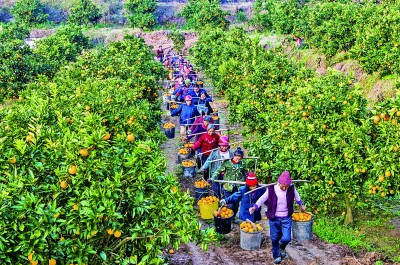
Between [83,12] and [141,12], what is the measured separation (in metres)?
8.13

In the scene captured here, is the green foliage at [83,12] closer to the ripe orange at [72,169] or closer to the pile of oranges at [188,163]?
the pile of oranges at [188,163]

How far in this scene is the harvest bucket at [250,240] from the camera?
9023 mm

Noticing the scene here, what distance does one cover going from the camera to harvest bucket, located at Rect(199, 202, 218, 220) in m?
10.5

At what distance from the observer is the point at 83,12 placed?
60.8m

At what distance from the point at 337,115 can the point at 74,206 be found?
6118mm

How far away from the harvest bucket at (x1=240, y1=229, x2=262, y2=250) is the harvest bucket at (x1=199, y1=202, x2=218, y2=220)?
1.49 meters

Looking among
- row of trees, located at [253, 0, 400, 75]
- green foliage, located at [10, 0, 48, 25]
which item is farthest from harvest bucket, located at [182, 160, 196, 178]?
green foliage, located at [10, 0, 48, 25]

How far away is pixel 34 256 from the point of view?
4.64 meters

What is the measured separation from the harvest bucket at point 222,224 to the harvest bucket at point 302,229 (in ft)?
4.67

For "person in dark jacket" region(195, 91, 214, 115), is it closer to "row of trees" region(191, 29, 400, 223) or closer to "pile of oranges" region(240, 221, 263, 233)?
"row of trees" region(191, 29, 400, 223)

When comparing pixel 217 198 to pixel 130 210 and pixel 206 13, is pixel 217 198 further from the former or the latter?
pixel 206 13

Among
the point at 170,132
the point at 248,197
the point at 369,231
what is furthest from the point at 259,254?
the point at 170,132

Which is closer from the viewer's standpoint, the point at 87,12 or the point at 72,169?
the point at 72,169

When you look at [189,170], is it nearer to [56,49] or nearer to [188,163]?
[188,163]
